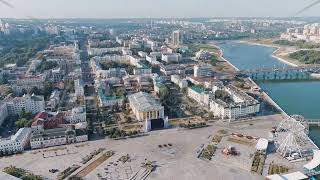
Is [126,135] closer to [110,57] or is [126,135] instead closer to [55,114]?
[55,114]

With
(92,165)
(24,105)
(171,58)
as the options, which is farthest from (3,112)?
(171,58)

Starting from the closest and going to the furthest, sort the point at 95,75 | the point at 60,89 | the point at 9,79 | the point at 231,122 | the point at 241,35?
the point at 231,122
the point at 60,89
the point at 9,79
the point at 95,75
the point at 241,35

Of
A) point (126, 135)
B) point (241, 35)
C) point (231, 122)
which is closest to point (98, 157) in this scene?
point (126, 135)

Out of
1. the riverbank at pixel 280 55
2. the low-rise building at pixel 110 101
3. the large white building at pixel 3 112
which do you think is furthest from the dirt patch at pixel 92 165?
the riverbank at pixel 280 55

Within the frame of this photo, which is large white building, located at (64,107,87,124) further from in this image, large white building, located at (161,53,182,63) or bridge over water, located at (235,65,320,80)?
large white building, located at (161,53,182,63)

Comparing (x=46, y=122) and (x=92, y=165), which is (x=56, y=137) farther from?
(x=92, y=165)

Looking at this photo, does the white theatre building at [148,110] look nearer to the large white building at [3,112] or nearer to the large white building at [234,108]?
the large white building at [234,108]

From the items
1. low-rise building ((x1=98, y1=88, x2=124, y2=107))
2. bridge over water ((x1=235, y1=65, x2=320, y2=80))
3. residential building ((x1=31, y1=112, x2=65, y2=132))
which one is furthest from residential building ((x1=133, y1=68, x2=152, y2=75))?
residential building ((x1=31, y1=112, x2=65, y2=132))

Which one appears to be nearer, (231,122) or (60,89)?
(231,122)
